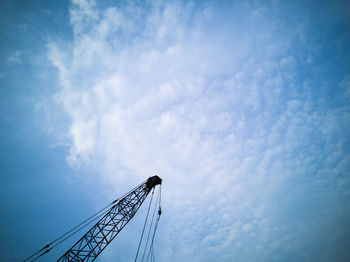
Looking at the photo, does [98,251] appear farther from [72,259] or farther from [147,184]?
[147,184]

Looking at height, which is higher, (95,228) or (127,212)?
(127,212)

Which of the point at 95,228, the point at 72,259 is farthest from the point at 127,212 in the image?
the point at 72,259

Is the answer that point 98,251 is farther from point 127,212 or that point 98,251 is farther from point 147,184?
point 147,184

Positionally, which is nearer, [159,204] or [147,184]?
[147,184]

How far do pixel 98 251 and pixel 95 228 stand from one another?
7.55 feet

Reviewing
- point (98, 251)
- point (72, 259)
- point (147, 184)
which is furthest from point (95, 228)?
point (147, 184)

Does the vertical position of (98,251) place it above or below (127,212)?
below

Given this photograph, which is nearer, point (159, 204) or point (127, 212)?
point (127, 212)

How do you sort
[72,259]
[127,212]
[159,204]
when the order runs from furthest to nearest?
[159,204], [127,212], [72,259]

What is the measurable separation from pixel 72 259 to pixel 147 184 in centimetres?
1075

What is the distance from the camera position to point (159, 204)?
2291 cm

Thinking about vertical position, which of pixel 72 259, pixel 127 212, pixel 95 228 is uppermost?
pixel 127 212

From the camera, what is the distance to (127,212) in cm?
2039

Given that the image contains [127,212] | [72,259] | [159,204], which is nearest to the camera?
[72,259]
